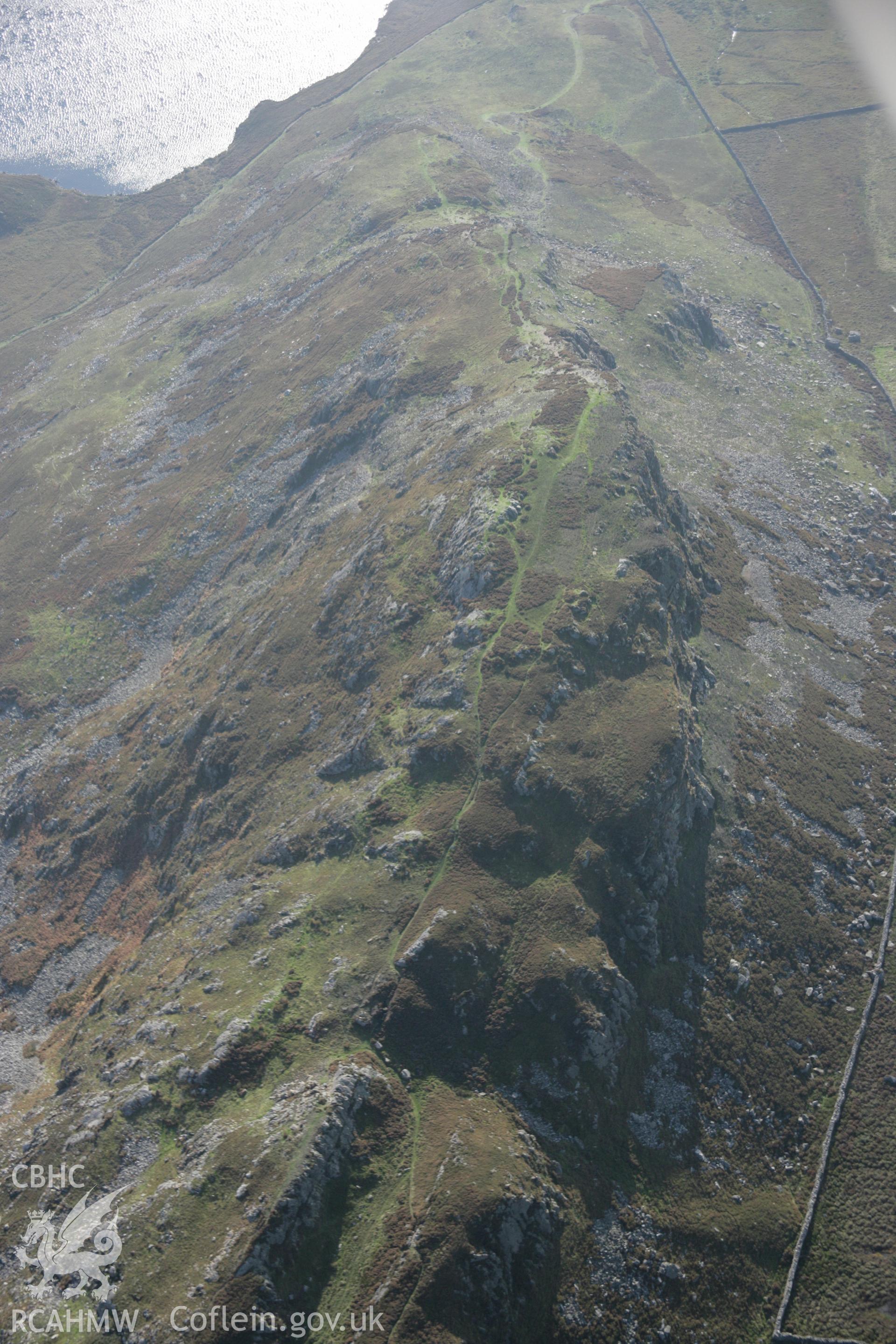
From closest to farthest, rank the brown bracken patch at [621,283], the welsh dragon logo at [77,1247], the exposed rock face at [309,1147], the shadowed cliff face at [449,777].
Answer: the exposed rock face at [309,1147] → the welsh dragon logo at [77,1247] → the shadowed cliff face at [449,777] → the brown bracken patch at [621,283]

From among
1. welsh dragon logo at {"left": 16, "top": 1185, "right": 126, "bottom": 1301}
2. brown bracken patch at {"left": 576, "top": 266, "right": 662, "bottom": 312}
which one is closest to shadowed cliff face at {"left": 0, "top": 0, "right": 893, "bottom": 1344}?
welsh dragon logo at {"left": 16, "top": 1185, "right": 126, "bottom": 1301}

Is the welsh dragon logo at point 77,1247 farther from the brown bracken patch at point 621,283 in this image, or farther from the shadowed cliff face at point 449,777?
the brown bracken patch at point 621,283

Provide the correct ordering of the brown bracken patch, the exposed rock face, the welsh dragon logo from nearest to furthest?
the exposed rock face < the welsh dragon logo < the brown bracken patch

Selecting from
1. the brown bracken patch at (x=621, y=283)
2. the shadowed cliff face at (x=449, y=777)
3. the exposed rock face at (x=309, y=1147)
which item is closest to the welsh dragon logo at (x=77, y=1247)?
the shadowed cliff face at (x=449, y=777)

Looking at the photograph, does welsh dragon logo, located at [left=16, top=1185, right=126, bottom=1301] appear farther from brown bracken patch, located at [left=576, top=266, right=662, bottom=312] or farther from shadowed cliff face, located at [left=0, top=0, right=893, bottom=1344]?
brown bracken patch, located at [left=576, top=266, right=662, bottom=312]

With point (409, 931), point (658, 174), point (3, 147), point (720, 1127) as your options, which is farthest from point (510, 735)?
point (3, 147)

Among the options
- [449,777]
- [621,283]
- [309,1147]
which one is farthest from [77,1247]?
[621,283]
